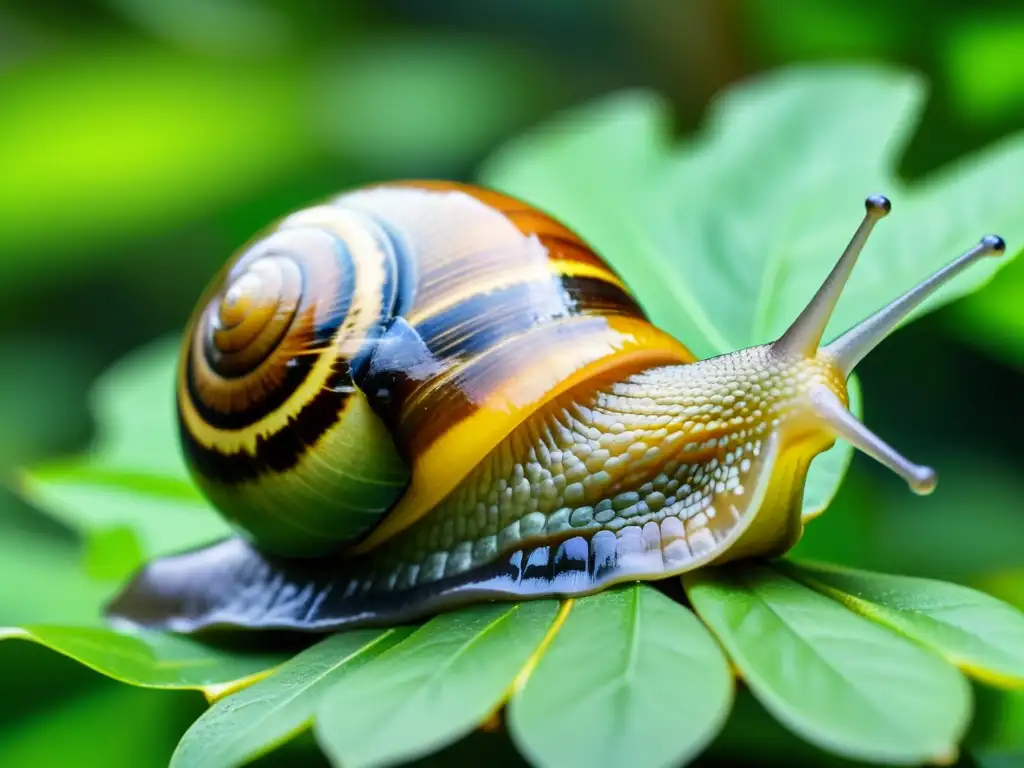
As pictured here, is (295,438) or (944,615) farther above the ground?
(295,438)

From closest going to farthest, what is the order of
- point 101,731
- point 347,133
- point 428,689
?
1. point 428,689
2. point 101,731
3. point 347,133

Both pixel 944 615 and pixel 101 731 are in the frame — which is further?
pixel 101 731

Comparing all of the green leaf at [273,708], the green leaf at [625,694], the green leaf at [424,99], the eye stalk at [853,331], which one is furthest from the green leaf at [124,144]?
the green leaf at [625,694]

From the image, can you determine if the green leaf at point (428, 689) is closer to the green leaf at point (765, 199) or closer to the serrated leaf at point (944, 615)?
the serrated leaf at point (944, 615)

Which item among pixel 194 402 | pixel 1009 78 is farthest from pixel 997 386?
pixel 194 402

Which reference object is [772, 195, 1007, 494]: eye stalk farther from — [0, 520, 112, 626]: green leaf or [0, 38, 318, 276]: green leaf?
[0, 38, 318, 276]: green leaf

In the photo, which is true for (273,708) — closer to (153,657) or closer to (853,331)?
(153,657)

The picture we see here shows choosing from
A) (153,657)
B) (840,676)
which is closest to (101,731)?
(153,657)

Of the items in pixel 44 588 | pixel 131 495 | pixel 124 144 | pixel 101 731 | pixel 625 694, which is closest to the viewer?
pixel 625 694
